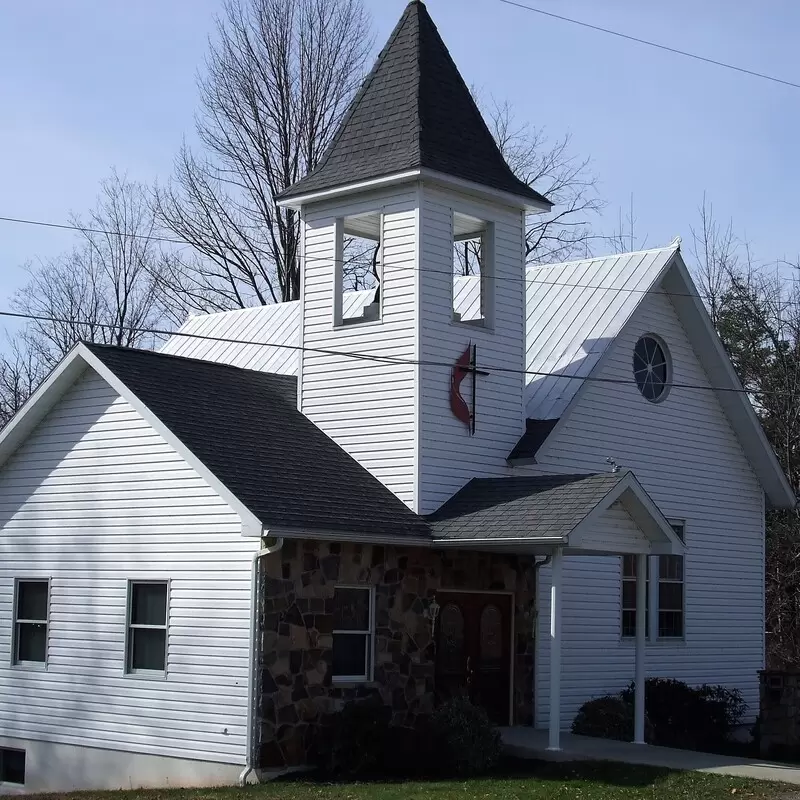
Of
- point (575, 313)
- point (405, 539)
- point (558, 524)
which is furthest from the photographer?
point (575, 313)

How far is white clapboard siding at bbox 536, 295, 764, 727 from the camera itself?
20.5 m

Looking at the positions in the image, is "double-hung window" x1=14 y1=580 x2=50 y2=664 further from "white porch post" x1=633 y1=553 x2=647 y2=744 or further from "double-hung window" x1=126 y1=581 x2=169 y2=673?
"white porch post" x1=633 y1=553 x2=647 y2=744

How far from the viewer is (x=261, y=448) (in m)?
17.7

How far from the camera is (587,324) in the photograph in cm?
2144

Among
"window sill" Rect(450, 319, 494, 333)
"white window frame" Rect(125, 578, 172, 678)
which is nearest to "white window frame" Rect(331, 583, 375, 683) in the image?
"white window frame" Rect(125, 578, 172, 678)

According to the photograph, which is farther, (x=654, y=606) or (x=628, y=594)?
(x=654, y=606)

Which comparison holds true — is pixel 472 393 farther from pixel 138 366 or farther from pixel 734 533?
pixel 734 533

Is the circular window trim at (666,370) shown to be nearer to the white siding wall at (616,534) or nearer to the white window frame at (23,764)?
the white siding wall at (616,534)

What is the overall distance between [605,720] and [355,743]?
16.7 feet

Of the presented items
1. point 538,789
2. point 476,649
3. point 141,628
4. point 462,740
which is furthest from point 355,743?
point 476,649

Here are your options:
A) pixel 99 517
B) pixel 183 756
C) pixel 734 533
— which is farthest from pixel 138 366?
pixel 734 533

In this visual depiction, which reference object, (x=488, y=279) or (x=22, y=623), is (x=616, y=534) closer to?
(x=488, y=279)

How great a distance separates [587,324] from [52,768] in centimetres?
1008

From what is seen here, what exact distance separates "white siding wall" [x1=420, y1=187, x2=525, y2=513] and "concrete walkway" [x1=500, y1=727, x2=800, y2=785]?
3276 millimetres
